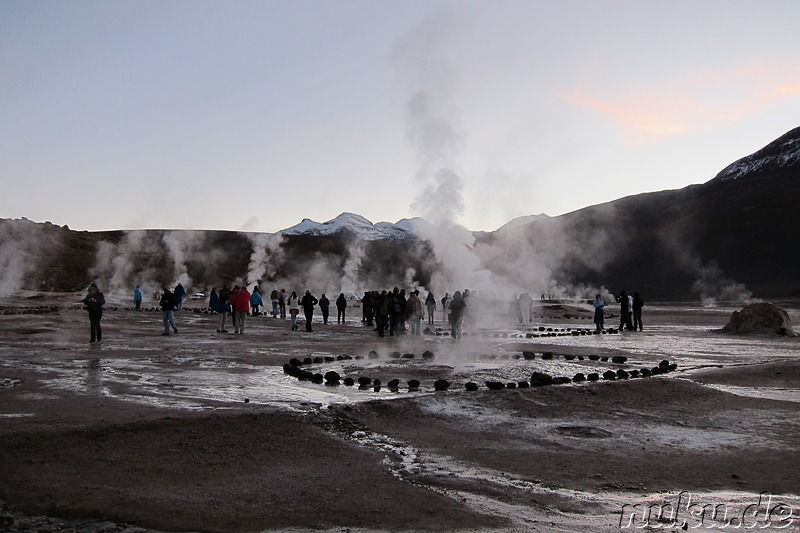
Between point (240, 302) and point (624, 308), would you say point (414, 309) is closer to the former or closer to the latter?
point (240, 302)

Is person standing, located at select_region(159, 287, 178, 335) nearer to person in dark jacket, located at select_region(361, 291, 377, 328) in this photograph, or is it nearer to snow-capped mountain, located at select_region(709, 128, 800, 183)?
person in dark jacket, located at select_region(361, 291, 377, 328)

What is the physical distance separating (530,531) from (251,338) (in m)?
18.9

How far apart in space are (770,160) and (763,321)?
429ft

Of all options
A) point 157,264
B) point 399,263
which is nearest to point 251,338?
point 157,264

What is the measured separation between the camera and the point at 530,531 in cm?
553

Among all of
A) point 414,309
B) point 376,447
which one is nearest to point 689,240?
point 414,309

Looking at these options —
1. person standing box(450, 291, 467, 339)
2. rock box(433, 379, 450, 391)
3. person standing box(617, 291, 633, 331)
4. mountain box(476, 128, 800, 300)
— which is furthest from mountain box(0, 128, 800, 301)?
rock box(433, 379, 450, 391)

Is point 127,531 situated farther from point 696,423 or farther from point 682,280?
point 682,280

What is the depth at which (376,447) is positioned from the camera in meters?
8.18

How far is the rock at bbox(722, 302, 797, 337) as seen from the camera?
26.5 m

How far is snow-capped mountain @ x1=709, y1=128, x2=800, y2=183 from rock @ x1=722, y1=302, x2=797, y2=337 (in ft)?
397

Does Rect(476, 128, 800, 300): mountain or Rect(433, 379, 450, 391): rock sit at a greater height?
Rect(476, 128, 800, 300): mountain

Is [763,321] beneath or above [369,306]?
beneath

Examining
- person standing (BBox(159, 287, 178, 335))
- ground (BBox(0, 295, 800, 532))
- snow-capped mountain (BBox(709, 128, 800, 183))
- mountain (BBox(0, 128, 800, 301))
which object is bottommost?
ground (BBox(0, 295, 800, 532))
